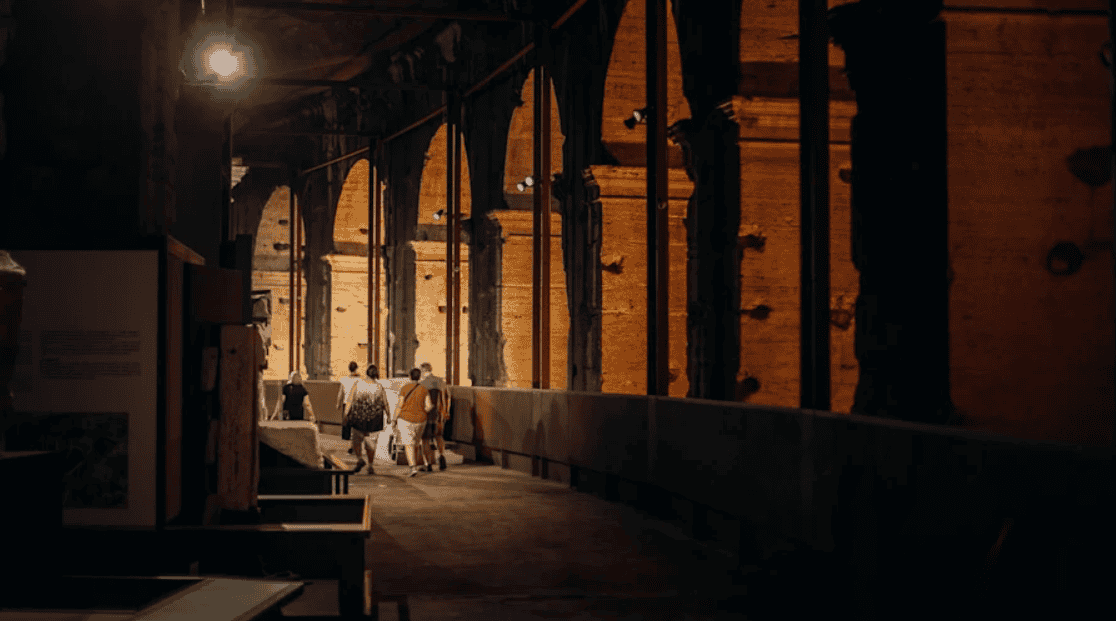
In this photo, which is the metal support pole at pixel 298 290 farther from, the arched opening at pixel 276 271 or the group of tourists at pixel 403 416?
the group of tourists at pixel 403 416

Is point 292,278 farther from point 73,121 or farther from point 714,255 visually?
point 73,121

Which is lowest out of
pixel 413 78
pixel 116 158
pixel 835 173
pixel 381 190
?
pixel 116 158

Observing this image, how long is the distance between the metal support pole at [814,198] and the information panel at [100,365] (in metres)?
4.98

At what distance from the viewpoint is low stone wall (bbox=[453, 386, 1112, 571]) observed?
5445 mm

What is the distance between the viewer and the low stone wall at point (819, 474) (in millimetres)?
5445

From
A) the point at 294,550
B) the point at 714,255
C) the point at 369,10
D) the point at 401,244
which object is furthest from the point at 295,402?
the point at 294,550

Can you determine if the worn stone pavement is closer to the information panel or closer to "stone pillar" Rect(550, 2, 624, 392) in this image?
the information panel

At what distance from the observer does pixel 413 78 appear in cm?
2608

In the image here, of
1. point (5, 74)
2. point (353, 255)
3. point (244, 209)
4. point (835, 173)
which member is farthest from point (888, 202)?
point (244, 209)

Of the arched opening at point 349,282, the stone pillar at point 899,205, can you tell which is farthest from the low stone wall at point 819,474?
the arched opening at point 349,282

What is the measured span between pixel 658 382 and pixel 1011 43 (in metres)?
5.78

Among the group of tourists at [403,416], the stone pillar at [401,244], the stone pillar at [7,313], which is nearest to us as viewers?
the stone pillar at [7,313]

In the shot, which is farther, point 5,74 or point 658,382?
point 658,382

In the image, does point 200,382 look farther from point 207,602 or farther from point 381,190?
point 381,190
